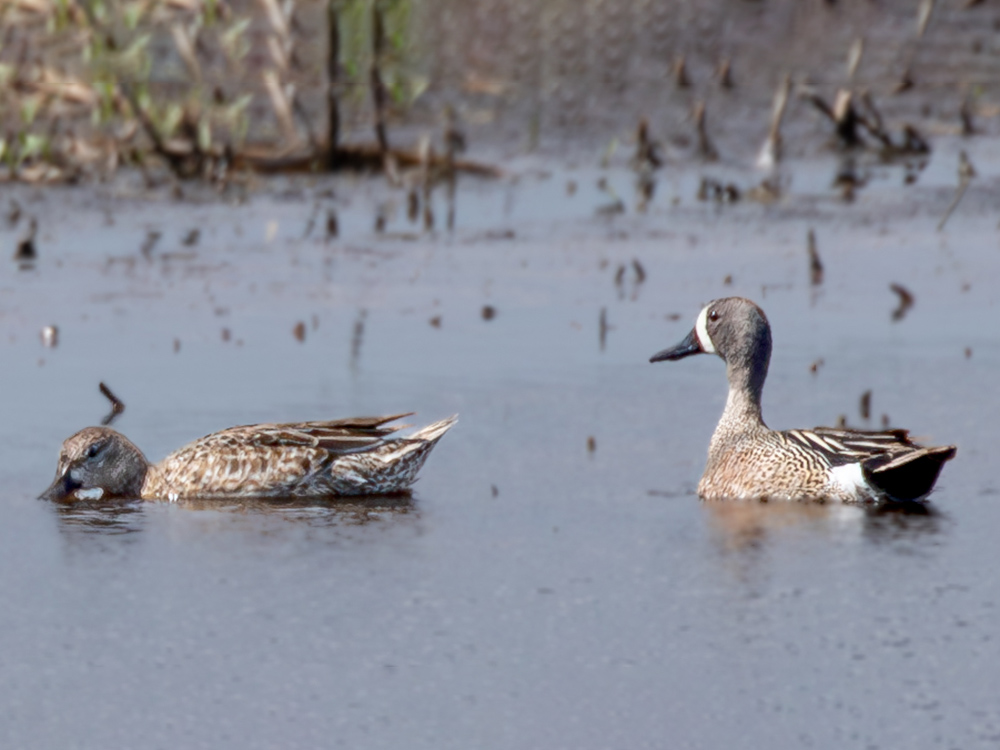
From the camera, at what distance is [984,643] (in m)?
5.90

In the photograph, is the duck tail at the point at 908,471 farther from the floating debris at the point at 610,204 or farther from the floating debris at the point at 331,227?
the floating debris at the point at 610,204

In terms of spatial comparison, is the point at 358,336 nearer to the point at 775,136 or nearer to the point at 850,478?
the point at 850,478

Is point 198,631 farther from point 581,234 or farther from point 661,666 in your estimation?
point 581,234

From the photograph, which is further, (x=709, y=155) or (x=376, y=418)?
(x=709, y=155)

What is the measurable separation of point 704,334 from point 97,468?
262 cm

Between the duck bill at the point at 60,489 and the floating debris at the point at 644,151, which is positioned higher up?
the floating debris at the point at 644,151

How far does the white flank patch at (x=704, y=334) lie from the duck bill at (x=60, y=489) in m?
2.72

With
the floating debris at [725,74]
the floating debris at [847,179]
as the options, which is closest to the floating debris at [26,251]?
the floating debris at [847,179]

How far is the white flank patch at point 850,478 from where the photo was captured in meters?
7.65

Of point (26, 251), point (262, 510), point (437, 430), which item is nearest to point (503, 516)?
point (437, 430)

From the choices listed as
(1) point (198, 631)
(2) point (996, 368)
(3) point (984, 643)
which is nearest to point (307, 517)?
(1) point (198, 631)

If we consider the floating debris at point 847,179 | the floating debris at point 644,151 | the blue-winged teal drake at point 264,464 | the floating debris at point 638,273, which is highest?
the floating debris at point 644,151

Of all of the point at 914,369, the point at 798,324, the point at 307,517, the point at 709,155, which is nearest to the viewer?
the point at 307,517

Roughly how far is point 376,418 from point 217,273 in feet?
13.2
